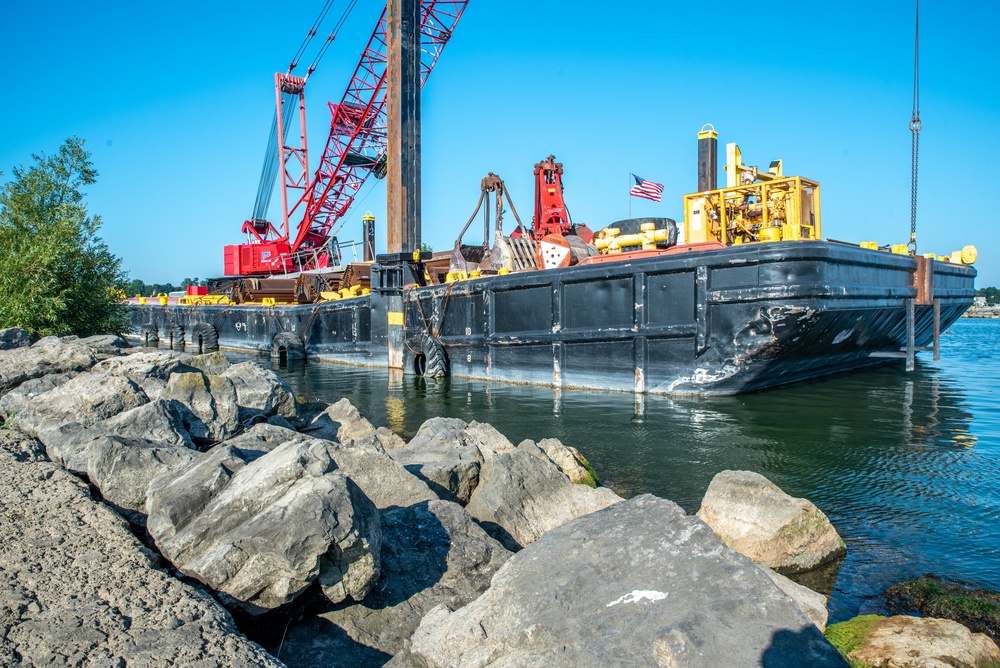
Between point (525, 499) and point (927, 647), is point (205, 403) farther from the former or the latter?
point (927, 647)

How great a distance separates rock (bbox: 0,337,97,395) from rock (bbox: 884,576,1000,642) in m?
6.65

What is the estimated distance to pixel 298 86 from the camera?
112 ft

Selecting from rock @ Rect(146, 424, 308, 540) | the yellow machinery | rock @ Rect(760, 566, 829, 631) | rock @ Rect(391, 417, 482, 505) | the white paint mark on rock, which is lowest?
rock @ Rect(760, 566, 829, 631)

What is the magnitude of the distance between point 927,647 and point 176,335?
2953 centimetres

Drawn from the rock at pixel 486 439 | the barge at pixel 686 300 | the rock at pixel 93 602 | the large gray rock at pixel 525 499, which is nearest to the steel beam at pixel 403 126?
the barge at pixel 686 300

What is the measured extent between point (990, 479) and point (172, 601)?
653cm

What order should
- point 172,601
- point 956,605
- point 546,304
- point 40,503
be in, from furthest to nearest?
point 546,304 < point 956,605 < point 40,503 < point 172,601

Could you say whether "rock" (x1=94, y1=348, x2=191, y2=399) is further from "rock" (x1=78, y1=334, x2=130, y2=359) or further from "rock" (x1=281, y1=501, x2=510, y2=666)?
"rock" (x1=281, y1=501, x2=510, y2=666)

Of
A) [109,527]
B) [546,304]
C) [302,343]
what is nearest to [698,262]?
[546,304]

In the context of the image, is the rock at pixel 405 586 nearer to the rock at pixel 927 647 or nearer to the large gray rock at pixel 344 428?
the rock at pixel 927 647

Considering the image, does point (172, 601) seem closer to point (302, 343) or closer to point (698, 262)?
point (698, 262)

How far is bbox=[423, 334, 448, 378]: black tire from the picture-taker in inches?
564

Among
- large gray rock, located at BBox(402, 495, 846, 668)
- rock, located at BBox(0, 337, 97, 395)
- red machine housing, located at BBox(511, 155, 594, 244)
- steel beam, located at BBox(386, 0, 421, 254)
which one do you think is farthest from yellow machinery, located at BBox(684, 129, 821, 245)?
rock, located at BBox(0, 337, 97, 395)

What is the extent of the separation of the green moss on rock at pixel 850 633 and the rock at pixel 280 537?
2158 mm
